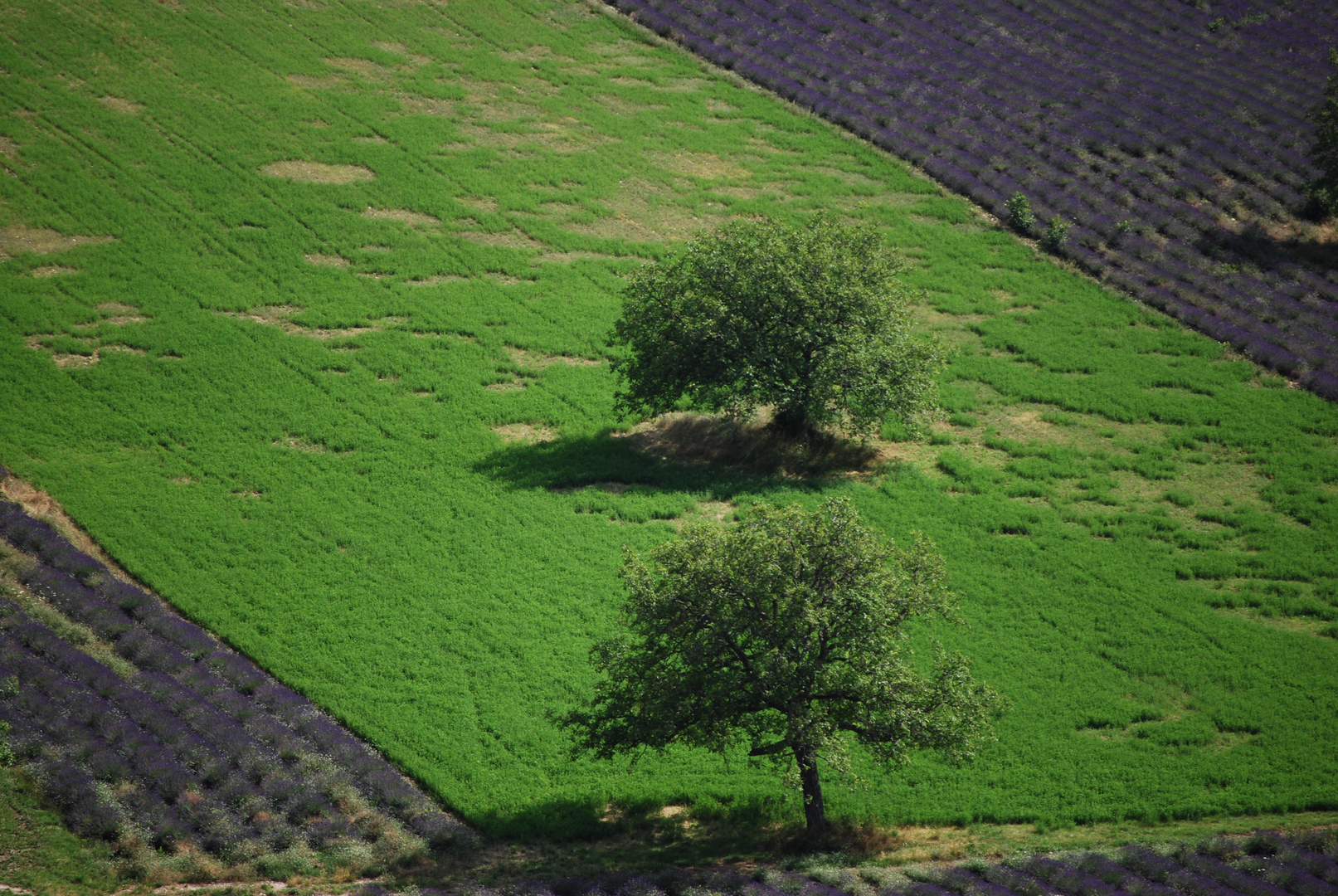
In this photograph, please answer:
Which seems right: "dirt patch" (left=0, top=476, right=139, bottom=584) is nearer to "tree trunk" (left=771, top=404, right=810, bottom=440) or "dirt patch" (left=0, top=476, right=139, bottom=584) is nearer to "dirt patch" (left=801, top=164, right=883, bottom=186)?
"tree trunk" (left=771, top=404, right=810, bottom=440)

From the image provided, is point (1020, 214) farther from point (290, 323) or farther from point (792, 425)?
point (290, 323)

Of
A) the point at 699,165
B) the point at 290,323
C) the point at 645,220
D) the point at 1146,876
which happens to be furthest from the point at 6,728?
the point at 699,165

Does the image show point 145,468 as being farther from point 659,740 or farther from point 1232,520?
point 1232,520

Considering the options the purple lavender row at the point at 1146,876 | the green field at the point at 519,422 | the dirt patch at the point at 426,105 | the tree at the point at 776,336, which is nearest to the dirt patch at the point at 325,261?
the green field at the point at 519,422

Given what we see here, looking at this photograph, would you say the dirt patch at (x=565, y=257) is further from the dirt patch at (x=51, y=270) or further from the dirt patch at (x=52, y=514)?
the dirt patch at (x=52, y=514)

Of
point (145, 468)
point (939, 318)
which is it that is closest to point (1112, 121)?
point (939, 318)

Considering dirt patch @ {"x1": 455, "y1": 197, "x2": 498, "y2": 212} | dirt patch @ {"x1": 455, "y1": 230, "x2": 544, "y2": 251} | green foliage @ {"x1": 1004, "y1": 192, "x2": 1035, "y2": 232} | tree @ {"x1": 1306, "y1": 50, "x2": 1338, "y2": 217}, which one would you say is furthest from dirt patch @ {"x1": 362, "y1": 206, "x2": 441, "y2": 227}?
tree @ {"x1": 1306, "y1": 50, "x2": 1338, "y2": 217}
